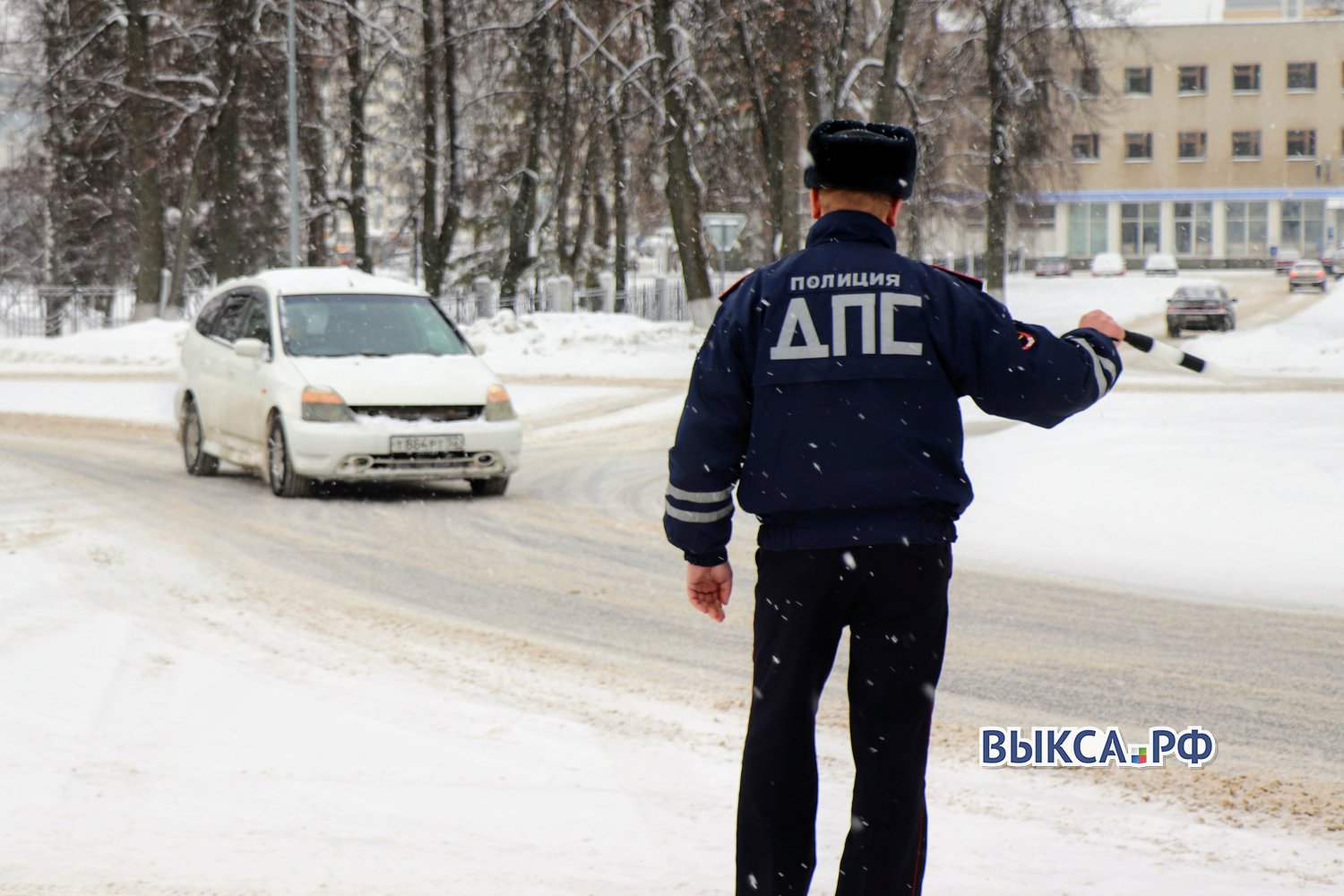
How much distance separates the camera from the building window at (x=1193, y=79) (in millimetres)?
91375

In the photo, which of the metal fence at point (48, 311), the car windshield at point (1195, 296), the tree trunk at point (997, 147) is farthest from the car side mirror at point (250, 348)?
the car windshield at point (1195, 296)

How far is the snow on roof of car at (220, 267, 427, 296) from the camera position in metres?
13.7

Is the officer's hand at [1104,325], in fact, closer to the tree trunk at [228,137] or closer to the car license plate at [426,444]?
the car license plate at [426,444]

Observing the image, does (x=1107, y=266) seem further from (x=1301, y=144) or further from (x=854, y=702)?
(x=854, y=702)

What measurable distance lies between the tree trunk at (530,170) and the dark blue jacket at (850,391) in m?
29.9

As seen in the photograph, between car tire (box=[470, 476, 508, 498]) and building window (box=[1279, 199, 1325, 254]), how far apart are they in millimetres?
84385

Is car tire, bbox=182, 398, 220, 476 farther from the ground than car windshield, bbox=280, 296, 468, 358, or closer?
closer

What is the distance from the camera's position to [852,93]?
40.8m

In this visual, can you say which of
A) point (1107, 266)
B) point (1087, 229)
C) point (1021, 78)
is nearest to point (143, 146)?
point (1021, 78)

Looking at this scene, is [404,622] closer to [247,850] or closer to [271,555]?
[271,555]

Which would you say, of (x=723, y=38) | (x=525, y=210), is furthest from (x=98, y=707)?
(x=525, y=210)

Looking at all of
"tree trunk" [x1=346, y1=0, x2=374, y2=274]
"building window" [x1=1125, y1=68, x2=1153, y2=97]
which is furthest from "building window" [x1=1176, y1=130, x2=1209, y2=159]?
"tree trunk" [x1=346, y1=0, x2=374, y2=274]

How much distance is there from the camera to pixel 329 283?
45.3 feet

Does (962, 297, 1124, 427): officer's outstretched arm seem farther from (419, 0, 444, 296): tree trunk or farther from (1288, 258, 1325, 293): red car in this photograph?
(1288, 258, 1325, 293): red car
